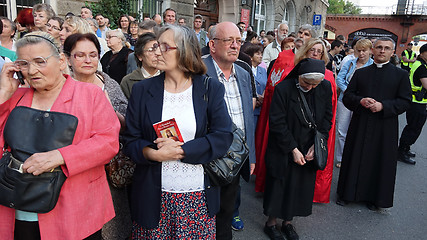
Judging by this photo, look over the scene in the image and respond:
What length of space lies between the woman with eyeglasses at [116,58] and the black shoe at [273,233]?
2677 mm

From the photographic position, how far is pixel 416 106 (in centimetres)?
564

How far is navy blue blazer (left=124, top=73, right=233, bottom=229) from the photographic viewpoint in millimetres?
1939

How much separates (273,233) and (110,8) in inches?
293

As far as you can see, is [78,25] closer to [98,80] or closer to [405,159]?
[98,80]

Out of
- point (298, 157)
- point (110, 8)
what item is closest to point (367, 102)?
point (298, 157)

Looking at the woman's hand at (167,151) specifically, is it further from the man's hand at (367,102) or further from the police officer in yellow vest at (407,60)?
the police officer in yellow vest at (407,60)

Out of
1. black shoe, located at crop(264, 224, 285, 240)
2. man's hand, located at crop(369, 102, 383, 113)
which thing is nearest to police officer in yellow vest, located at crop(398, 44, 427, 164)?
man's hand, located at crop(369, 102, 383, 113)

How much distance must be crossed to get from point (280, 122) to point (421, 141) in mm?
5996

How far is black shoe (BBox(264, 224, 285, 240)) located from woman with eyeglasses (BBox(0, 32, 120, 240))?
1945 millimetres

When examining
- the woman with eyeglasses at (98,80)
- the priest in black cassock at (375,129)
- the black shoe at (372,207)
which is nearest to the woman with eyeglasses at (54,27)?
the woman with eyeglasses at (98,80)

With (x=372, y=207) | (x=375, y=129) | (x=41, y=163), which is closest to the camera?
(x=41, y=163)

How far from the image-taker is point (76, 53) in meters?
2.34

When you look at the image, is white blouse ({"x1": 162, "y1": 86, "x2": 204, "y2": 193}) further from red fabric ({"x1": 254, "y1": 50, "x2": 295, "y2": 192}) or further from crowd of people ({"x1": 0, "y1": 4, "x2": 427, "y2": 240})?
red fabric ({"x1": 254, "y1": 50, "x2": 295, "y2": 192})

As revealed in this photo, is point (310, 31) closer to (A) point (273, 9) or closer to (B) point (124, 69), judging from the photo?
(B) point (124, 69)
